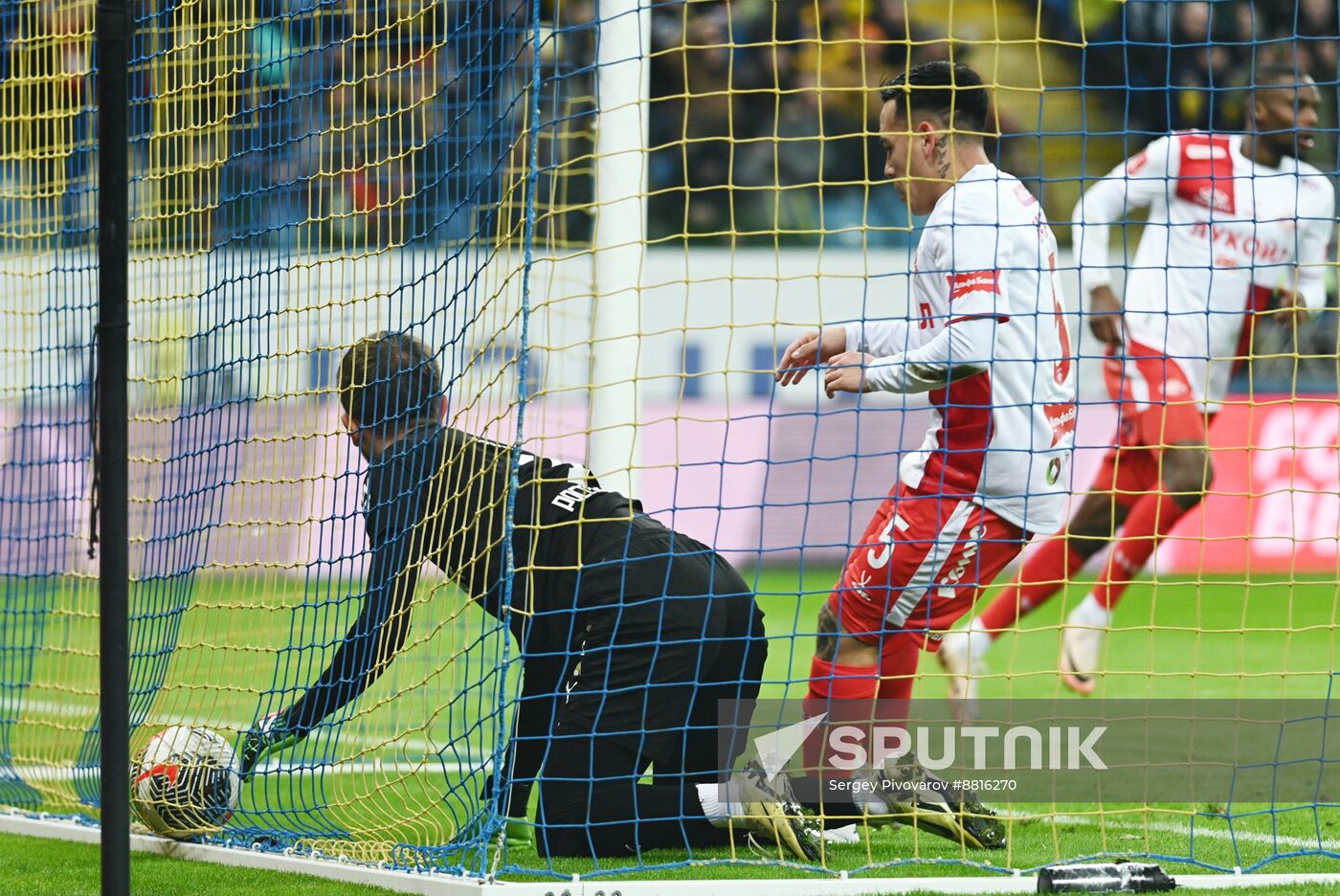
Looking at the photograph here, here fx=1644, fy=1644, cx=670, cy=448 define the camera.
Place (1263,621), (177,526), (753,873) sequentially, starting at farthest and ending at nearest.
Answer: (1263,621) < (177,526) < (753,873)

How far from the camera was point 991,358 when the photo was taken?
405 centimetres

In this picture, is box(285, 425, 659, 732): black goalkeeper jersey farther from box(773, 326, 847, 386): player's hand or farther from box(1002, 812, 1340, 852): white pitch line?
box(1002, 812, 1340, 852): white pitch line

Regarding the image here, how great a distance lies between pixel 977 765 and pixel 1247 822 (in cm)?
78

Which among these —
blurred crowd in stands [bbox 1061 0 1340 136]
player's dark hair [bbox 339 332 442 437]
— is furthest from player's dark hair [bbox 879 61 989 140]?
blurred crowd in stands [bbox 1061 0 1340 136]

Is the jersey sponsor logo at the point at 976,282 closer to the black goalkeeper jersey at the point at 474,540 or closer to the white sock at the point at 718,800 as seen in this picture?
the black goalkeeper jersey at the point at 474,540

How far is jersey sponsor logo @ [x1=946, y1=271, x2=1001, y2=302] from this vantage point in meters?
4.04

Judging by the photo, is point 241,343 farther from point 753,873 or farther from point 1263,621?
point 1263,621

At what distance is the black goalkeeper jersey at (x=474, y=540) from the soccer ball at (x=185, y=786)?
0.35 m

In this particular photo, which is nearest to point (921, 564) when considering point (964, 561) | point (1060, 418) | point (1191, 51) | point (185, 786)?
point (964, 561)

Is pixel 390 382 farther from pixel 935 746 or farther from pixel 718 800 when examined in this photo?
pixel 935 746

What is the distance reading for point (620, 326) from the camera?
18.0 feet

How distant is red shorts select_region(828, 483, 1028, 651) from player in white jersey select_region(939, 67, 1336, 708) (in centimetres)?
136

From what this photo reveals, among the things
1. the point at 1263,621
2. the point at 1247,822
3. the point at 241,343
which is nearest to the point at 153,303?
A: the point at 241,343

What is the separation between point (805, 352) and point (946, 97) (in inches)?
30.1
